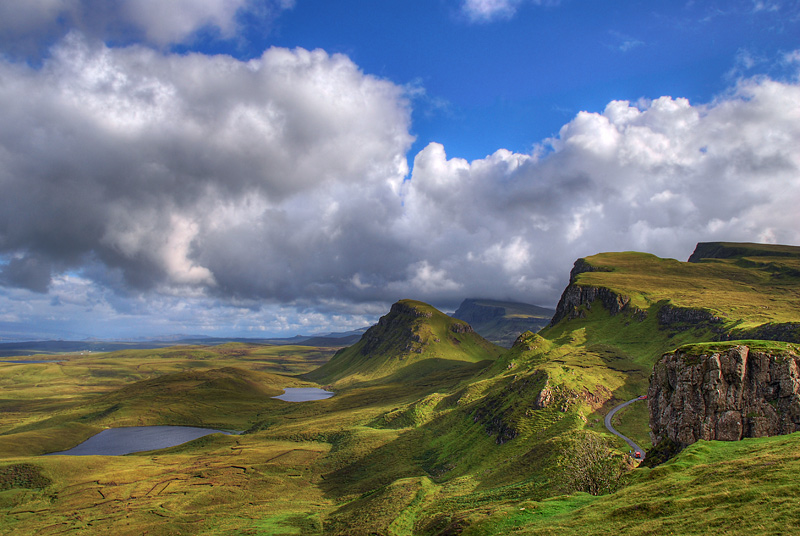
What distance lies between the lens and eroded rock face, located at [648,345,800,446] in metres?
72.7

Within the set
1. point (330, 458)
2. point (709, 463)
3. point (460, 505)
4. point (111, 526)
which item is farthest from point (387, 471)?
point (709, 463)

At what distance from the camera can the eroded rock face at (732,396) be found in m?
72.7

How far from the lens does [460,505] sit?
94.4m

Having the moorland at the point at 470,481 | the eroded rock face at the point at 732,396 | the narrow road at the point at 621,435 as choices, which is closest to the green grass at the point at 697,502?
the moorland at the point at 470,481

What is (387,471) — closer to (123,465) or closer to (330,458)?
(330,458)

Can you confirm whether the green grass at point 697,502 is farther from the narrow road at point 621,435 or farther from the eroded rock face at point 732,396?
the narrow road at point 621,435

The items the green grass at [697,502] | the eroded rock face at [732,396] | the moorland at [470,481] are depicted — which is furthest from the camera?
the eroded rock face at [732,396]

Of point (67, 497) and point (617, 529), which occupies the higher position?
point (617, 529)

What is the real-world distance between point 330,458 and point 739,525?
169548 mm

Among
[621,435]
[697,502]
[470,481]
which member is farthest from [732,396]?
[470,481]

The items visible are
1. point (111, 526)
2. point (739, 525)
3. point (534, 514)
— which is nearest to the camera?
point (739, 525)

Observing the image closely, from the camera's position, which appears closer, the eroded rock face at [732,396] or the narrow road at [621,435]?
the eroded rock face at [732,396]

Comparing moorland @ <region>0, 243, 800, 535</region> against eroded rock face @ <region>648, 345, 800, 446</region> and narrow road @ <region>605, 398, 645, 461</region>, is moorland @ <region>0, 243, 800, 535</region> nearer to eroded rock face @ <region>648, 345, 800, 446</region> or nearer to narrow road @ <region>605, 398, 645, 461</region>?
narrow road @ <region>605, 398, 645, 461</region>

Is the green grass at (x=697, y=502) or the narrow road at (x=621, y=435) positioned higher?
the green grass at (x=697, y=502)
